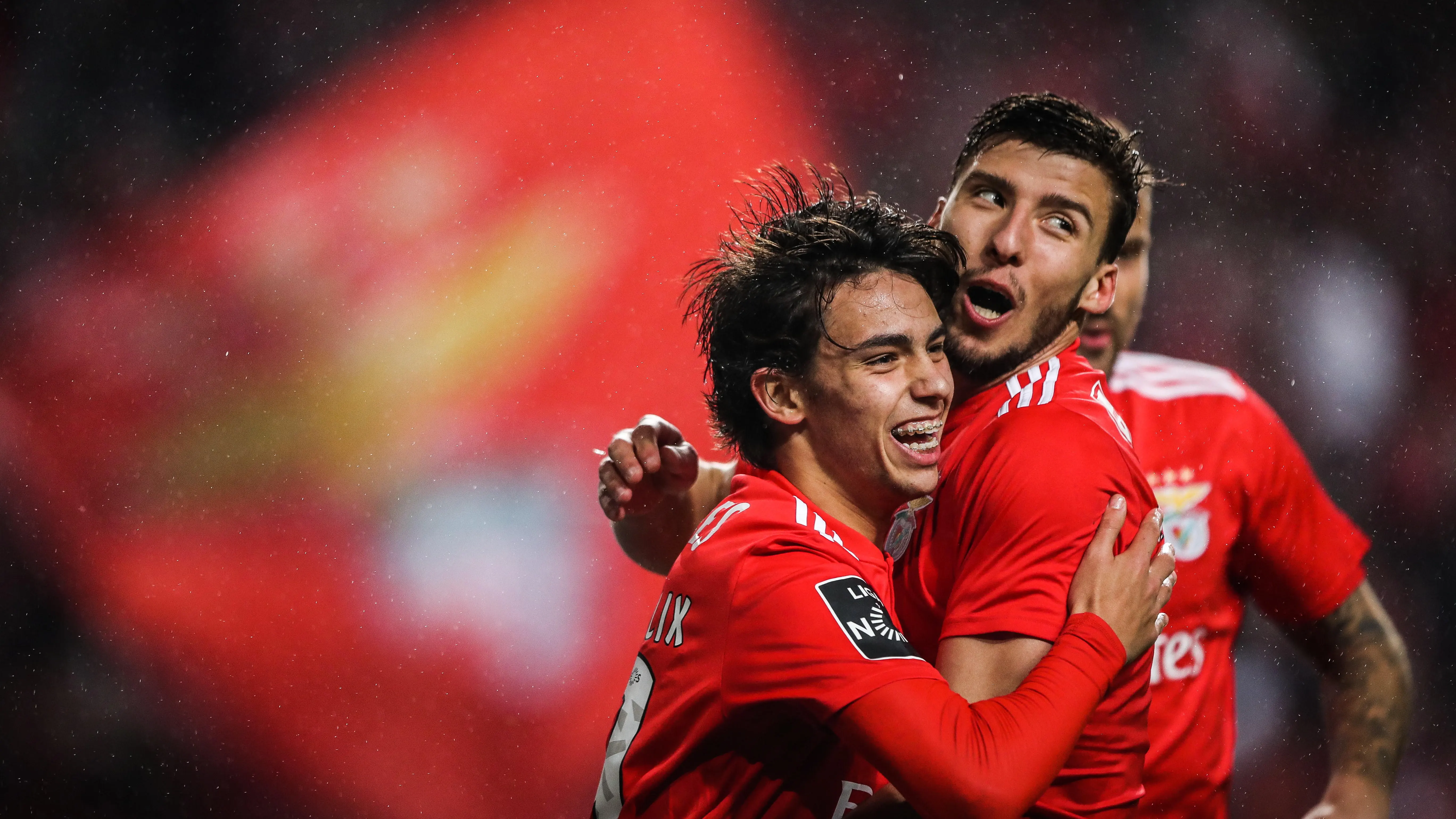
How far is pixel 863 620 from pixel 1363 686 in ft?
6.52

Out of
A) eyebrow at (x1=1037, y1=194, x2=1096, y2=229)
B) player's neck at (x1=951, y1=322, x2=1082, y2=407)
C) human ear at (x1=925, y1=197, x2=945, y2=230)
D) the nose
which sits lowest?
player's neck at (x1=951, y1=322, x2=1082, y2=407)

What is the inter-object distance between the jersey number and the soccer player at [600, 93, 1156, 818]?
462 mm

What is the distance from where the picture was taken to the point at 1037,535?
1.82 m

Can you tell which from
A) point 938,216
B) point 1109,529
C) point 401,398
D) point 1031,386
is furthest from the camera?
point 401,398

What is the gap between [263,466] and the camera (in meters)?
4.15

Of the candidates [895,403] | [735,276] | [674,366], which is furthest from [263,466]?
[895,403]

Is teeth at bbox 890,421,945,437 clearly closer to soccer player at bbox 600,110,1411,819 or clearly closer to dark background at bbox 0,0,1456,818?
soccer player at bbox 600,110,1411,819

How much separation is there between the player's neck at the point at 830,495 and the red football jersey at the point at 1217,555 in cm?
119

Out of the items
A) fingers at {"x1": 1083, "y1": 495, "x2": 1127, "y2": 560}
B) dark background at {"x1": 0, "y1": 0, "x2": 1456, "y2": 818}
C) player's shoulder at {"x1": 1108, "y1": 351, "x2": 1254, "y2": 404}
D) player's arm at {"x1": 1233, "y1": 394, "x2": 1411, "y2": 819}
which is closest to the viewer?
fingers at {"x1": 1083, "y1": 495, "x2": 1127, "y2": 560}

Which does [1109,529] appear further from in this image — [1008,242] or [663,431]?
[663,431]

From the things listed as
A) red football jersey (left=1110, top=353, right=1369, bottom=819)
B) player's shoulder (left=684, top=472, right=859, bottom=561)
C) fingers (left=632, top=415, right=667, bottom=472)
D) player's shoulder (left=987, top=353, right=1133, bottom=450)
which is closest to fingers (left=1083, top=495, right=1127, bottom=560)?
player's shoulder (left=987, top=353, right=1133, bottom=450)

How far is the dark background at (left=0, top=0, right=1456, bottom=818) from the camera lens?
393 centimetres

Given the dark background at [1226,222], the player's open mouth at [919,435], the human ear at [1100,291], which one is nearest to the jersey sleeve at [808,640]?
the player's open mouth at [919,435]

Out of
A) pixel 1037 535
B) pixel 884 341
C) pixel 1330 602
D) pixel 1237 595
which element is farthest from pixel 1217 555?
pixel 884 341
